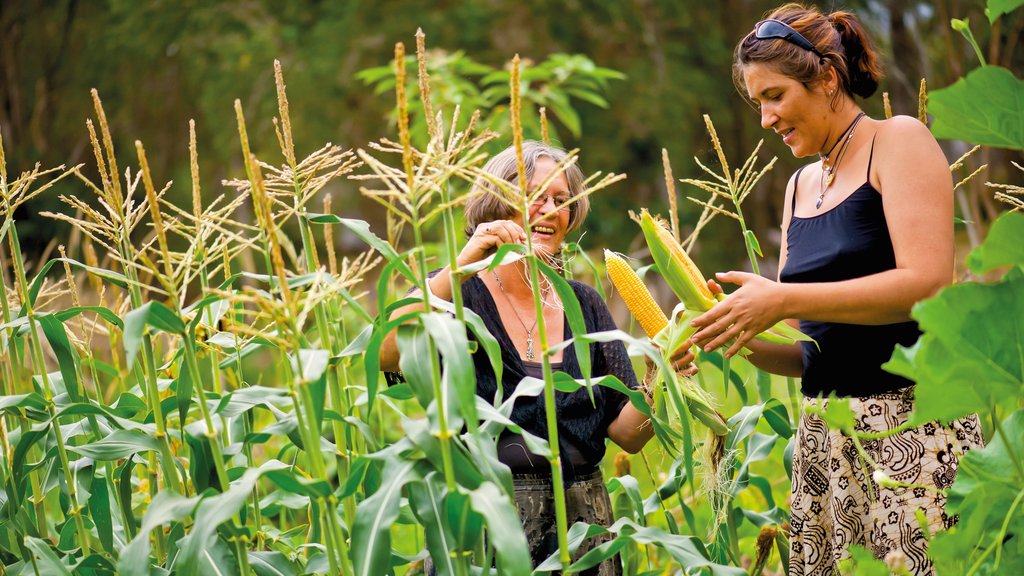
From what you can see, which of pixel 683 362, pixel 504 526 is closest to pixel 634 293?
pixel 683 362

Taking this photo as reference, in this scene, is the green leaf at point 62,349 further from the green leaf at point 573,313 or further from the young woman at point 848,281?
the young woman at point 848,281

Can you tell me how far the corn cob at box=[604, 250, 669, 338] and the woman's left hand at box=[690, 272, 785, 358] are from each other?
0.23 metres

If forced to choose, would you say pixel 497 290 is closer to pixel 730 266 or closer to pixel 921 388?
pixel 921 388

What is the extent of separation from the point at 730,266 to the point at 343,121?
391 cm

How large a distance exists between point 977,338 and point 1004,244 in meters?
0.14

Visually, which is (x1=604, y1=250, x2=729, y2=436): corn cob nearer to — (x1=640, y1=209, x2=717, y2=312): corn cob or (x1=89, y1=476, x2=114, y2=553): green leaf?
(x1=640, y1=209, x2=717, y2=312): corn cob

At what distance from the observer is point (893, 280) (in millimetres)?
1900

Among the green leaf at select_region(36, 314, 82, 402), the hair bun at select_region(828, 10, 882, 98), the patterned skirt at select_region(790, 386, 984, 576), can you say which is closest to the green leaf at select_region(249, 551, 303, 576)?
the green leaf at select_region(36, 314, 82, 402)

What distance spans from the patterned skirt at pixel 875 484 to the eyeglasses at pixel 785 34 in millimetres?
764

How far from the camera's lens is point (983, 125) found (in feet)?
4.65

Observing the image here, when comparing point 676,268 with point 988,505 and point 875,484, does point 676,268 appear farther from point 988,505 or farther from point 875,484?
point 988,505

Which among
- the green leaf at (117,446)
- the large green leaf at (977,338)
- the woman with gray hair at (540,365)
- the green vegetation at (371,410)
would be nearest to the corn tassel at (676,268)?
the woman with gray hair at (540,365)

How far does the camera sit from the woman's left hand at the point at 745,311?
1.89 metres

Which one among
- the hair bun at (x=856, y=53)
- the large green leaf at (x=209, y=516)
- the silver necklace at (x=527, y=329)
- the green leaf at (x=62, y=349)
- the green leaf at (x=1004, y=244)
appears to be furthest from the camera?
the silver necklace at (x=527, y=329)
